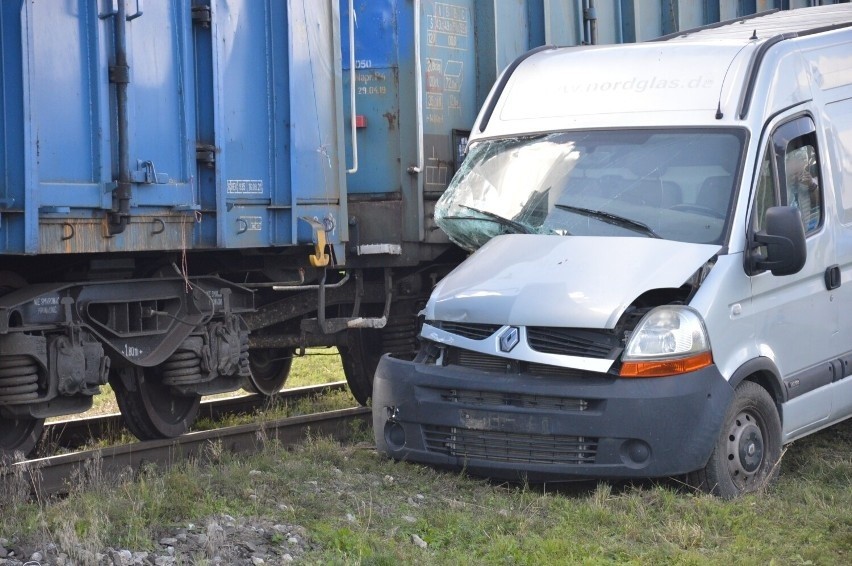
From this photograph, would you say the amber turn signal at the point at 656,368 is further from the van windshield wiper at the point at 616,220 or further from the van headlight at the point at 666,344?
the van windshield wiper at the point at 616,220

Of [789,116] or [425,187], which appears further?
[425,187]

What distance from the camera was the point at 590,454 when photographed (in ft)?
21.1

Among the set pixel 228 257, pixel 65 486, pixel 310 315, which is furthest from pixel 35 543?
pixel 310 315

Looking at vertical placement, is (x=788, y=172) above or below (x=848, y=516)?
above

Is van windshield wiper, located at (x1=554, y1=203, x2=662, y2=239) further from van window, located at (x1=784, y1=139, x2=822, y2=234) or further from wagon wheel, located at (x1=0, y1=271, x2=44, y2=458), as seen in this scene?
wagon wheel, located at (x1=0, y1=271, x2=44, y2=458)

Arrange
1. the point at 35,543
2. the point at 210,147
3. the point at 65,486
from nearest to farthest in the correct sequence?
the point at 35,543, the point at 65,486, the point at 210,147

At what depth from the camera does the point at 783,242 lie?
6.56m

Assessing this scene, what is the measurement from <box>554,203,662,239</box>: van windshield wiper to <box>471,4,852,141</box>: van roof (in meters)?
0.64

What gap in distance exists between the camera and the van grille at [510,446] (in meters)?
6.46

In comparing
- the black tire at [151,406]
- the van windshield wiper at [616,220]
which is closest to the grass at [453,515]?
the black tire at [151,406]

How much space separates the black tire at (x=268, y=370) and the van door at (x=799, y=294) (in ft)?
15.3

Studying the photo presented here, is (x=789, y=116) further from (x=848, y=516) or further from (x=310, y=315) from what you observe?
(x=310, y=315)

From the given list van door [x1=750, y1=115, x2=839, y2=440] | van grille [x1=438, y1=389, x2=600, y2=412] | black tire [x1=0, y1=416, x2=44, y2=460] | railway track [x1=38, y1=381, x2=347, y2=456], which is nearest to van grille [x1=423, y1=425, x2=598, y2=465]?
van grille [x1=438, y1=389, x2=600, y2=412]

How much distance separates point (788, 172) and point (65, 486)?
183 inches
